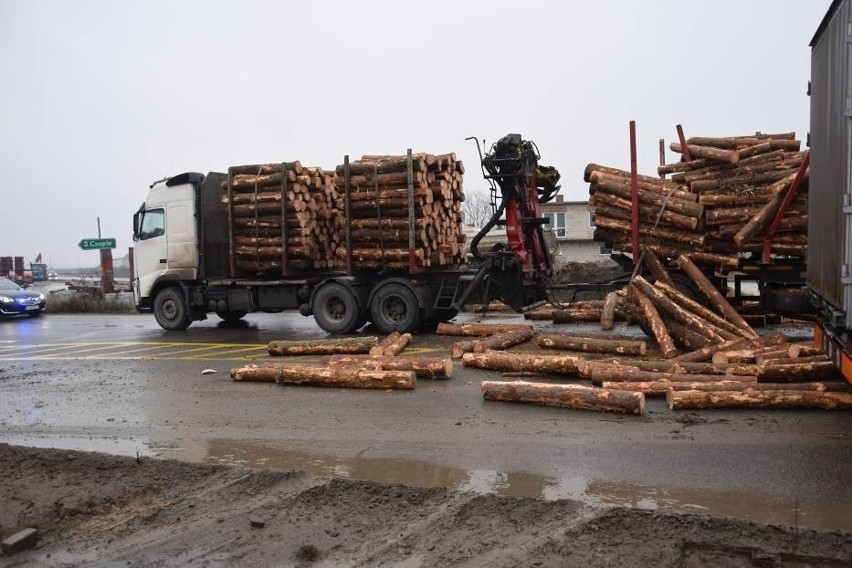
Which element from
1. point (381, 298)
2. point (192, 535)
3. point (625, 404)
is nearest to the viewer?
point (192, 535)

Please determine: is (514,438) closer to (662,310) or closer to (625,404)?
(625,404)

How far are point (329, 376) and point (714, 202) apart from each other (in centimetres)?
851

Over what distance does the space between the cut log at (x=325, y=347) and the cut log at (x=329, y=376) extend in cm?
204

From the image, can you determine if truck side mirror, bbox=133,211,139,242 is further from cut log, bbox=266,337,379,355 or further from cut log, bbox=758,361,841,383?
cut log, bbox=758,361,841,383

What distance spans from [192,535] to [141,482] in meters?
1.37

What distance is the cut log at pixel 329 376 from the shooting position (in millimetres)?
9609

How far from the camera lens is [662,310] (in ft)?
40.3

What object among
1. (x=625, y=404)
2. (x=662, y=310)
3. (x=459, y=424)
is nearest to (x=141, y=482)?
(x=459, y=424)

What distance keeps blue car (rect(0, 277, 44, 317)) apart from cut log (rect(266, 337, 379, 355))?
17.3 m

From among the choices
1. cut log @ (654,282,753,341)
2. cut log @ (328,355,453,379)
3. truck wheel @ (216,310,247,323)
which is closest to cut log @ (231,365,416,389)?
cut log @ (328,355,453,379)

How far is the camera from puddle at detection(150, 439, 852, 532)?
4965 mm

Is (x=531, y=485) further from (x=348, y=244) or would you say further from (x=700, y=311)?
(x=348, y=244)

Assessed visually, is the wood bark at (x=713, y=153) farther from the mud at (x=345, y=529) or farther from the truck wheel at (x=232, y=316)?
the truck wheel at (x=232, y=316)

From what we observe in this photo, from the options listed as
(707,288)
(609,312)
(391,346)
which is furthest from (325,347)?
(707,288)
